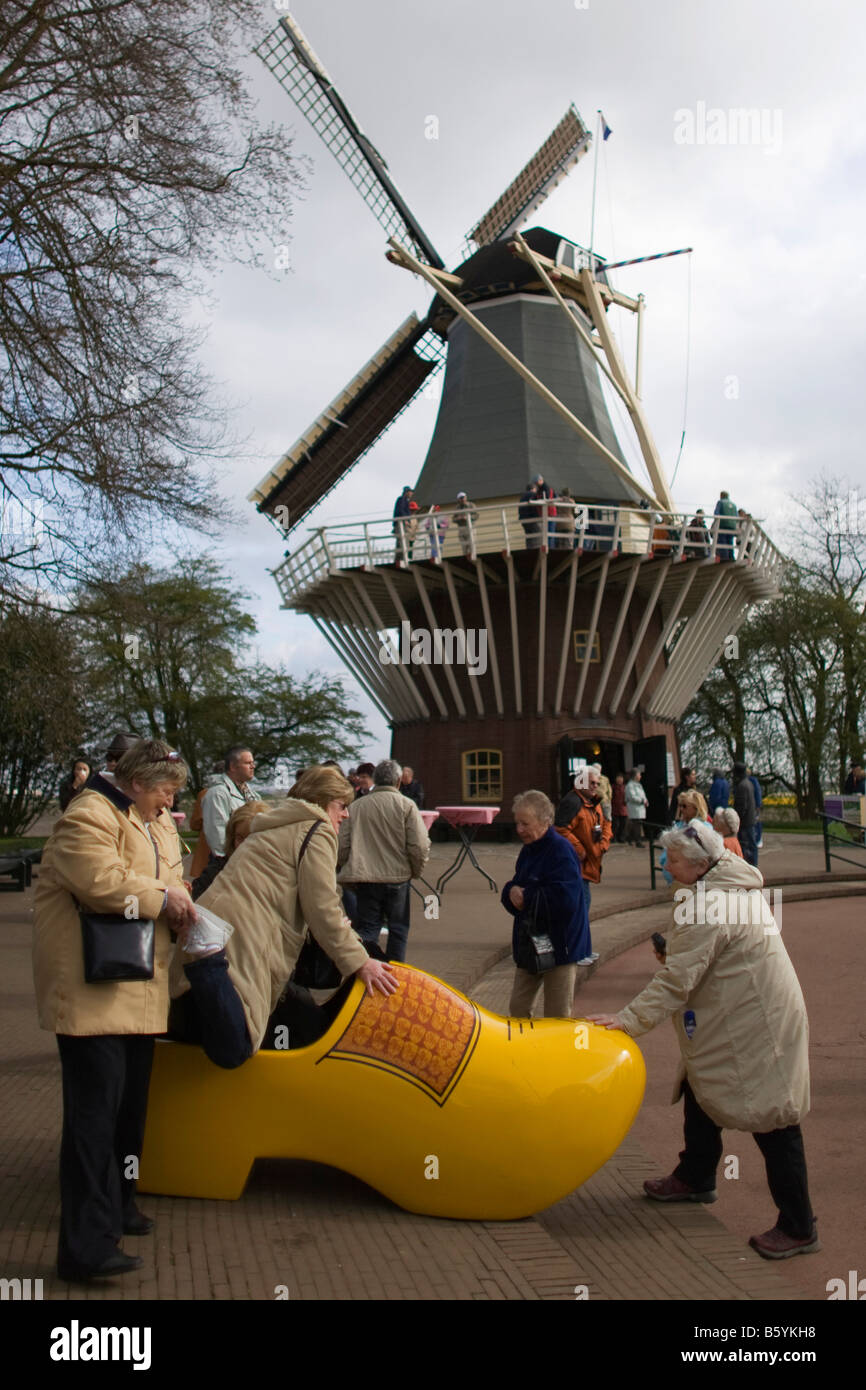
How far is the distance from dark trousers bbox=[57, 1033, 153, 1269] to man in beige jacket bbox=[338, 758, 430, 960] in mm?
4036

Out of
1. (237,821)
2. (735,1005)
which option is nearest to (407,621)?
(237,821)

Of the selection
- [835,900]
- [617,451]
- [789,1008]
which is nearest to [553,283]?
[617,451]

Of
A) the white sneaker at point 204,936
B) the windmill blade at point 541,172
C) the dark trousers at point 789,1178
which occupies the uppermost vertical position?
the windmill blade at point 541,172

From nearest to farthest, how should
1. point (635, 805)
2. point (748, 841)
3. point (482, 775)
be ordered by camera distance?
1. point (748, 841)
2. point (635, 805)
3. point (482, 775)

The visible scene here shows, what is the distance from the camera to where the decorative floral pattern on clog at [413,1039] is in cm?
415

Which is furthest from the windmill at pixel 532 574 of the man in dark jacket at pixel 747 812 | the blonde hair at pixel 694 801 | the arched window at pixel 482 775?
the blonde hair at pixel 694 801

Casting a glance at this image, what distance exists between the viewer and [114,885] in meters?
3.59

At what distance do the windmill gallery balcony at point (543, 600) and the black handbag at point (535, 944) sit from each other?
17732 millimetres

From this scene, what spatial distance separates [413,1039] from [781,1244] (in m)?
1.49

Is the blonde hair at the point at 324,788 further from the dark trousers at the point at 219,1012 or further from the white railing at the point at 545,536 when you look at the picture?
the white railing at the point at 545,536

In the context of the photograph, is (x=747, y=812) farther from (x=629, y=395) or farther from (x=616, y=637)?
(x=629, y=395)

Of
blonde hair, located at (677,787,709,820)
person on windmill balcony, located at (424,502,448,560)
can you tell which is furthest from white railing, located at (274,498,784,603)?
blonde hair, located at (677,787,709,820)

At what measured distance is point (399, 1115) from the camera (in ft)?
13.5
